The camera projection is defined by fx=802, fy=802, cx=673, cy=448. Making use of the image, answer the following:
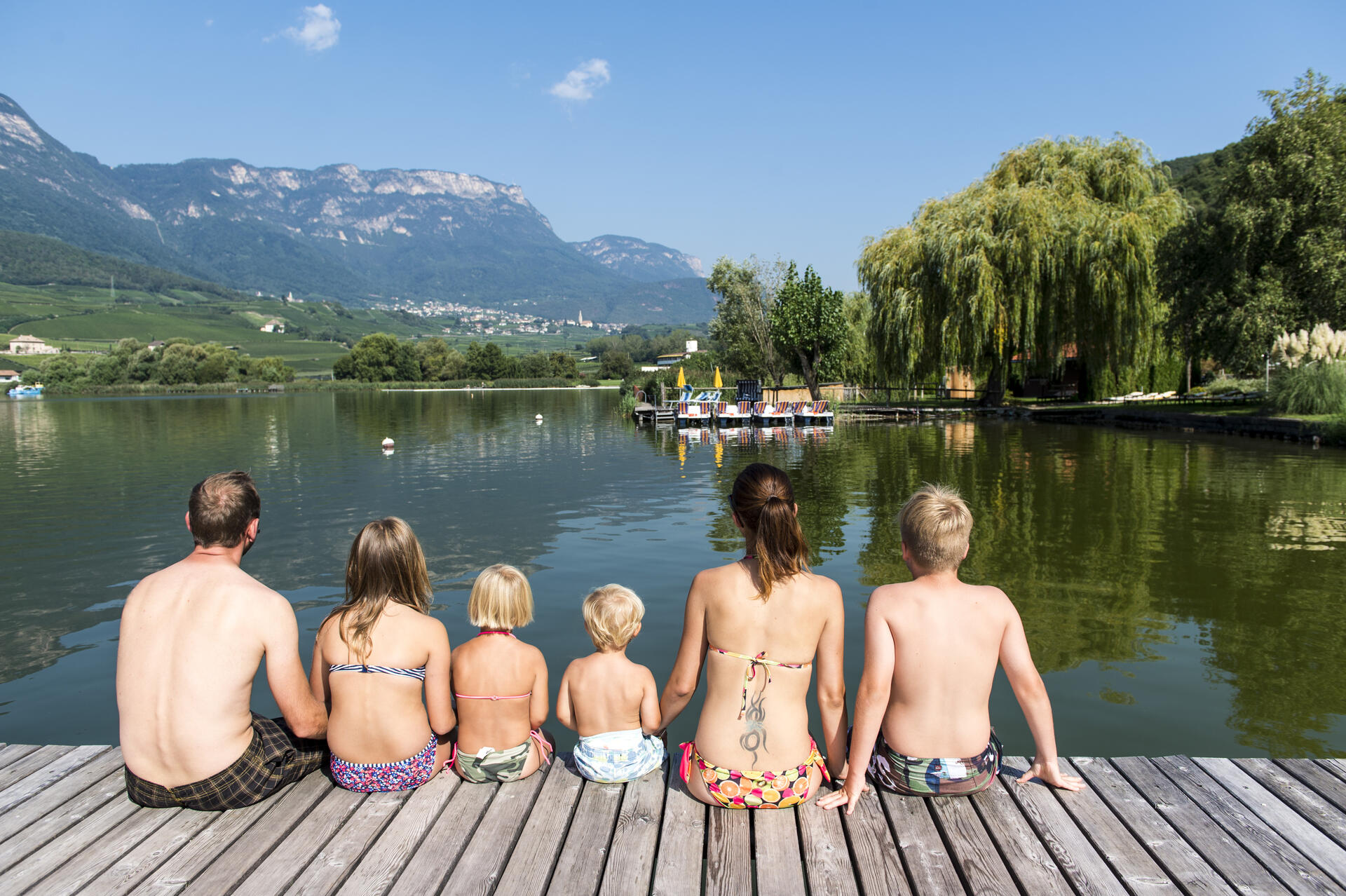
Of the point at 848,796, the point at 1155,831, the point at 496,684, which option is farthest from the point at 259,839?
the point at 1155,831

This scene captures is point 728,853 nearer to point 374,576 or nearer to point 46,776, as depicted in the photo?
point 374,576

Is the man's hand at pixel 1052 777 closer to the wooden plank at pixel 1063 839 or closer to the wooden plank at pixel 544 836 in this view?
the wooden plank at pixel 1063 839

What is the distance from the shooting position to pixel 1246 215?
23.5 meters

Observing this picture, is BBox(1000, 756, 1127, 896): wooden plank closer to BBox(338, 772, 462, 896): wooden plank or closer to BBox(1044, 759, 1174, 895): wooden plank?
BBox(1044, 759, 1174, 895): wooden plank

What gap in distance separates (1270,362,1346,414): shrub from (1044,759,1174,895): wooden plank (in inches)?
931

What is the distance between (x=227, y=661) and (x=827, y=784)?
2.52 meters

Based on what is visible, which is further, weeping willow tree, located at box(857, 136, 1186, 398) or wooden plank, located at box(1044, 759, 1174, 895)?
weeping willow tree, located at box(857, 136, 1186, 398)

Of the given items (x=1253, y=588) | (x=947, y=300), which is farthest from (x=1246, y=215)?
(x=1253, y=588)

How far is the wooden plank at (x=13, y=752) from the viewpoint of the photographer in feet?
12.9

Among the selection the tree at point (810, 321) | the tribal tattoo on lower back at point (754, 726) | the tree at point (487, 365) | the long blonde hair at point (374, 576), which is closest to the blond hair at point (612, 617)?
the tribal tattoo on lower back at point (754, 726)

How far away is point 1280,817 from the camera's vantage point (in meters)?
3.27

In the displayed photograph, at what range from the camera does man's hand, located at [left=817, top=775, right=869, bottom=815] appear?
3234mm

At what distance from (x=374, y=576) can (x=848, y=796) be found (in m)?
2.15

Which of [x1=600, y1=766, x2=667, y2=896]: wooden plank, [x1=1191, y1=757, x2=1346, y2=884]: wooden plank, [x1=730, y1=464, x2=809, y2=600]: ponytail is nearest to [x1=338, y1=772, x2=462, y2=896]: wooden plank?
[x1=600, y1=766, x2=667, y2=896]: wooden plank
